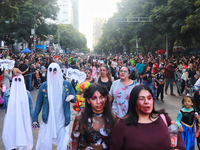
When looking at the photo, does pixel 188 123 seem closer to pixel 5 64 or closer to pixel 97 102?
pixel 97 102

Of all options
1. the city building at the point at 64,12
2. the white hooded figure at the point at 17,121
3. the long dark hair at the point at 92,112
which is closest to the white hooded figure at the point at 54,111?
the white hooded figure at the point at 17,121

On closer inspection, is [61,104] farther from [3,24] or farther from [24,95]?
[3,24]

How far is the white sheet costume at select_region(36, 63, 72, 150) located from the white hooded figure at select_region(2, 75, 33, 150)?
49 cm

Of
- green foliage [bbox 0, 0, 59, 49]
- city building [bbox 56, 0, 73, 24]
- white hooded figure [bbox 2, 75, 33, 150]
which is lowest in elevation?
white hooded figure [bbox 2, 75, 33, 150]

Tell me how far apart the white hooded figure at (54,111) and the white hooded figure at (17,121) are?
49 centimetres

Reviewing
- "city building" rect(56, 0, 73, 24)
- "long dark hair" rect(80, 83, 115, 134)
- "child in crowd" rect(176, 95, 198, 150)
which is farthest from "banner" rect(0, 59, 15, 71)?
"city building" rect(56, 0, 73, 24)

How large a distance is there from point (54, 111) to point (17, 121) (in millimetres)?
919

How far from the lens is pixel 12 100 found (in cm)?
496

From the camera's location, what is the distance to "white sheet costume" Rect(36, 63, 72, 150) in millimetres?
4426

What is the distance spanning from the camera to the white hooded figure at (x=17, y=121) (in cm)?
477

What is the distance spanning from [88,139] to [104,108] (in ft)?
1.33

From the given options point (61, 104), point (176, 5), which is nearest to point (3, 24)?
Result: point (176, 5)

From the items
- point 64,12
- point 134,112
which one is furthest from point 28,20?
point 64,12

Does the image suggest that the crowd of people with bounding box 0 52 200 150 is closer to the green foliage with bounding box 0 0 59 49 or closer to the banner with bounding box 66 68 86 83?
the banner with bounding box 66 68 86 83
